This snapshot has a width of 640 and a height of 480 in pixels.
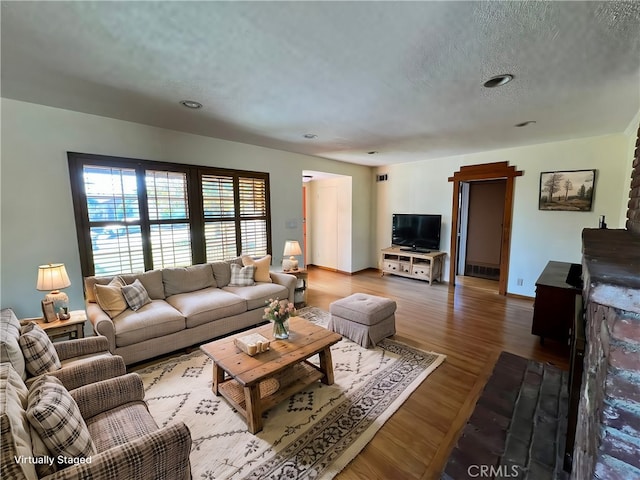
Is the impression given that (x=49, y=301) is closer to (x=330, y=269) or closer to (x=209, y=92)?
(x=209, y=92)

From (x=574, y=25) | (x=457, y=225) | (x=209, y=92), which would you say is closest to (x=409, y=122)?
(x=574, y=25)

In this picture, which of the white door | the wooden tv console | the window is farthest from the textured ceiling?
the white door

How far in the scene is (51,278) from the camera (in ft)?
8.07

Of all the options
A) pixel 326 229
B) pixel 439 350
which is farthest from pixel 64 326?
→ pixel 326 229

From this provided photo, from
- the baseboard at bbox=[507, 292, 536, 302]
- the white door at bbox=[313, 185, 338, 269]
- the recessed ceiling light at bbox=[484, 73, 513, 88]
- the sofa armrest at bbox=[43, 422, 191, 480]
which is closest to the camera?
the sofa armrest at bbox=[43, 422, 191, 480]

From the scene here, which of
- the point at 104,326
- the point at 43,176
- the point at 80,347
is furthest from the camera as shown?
the point at 43,176

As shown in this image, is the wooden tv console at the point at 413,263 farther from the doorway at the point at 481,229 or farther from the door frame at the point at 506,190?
the doorway at the point at 481,229

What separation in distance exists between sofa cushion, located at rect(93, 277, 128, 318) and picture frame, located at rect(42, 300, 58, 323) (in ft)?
1.07

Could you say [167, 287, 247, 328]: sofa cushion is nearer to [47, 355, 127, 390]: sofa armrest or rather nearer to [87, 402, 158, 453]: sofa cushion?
[47, 355, 127, 390]: sofa armrest

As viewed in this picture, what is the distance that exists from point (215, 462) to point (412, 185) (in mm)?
5626

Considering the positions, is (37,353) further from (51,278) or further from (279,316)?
(279,316)

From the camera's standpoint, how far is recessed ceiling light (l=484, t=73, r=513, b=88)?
1.99 m

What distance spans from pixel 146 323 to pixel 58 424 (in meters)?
1.61

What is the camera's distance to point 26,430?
109cm
